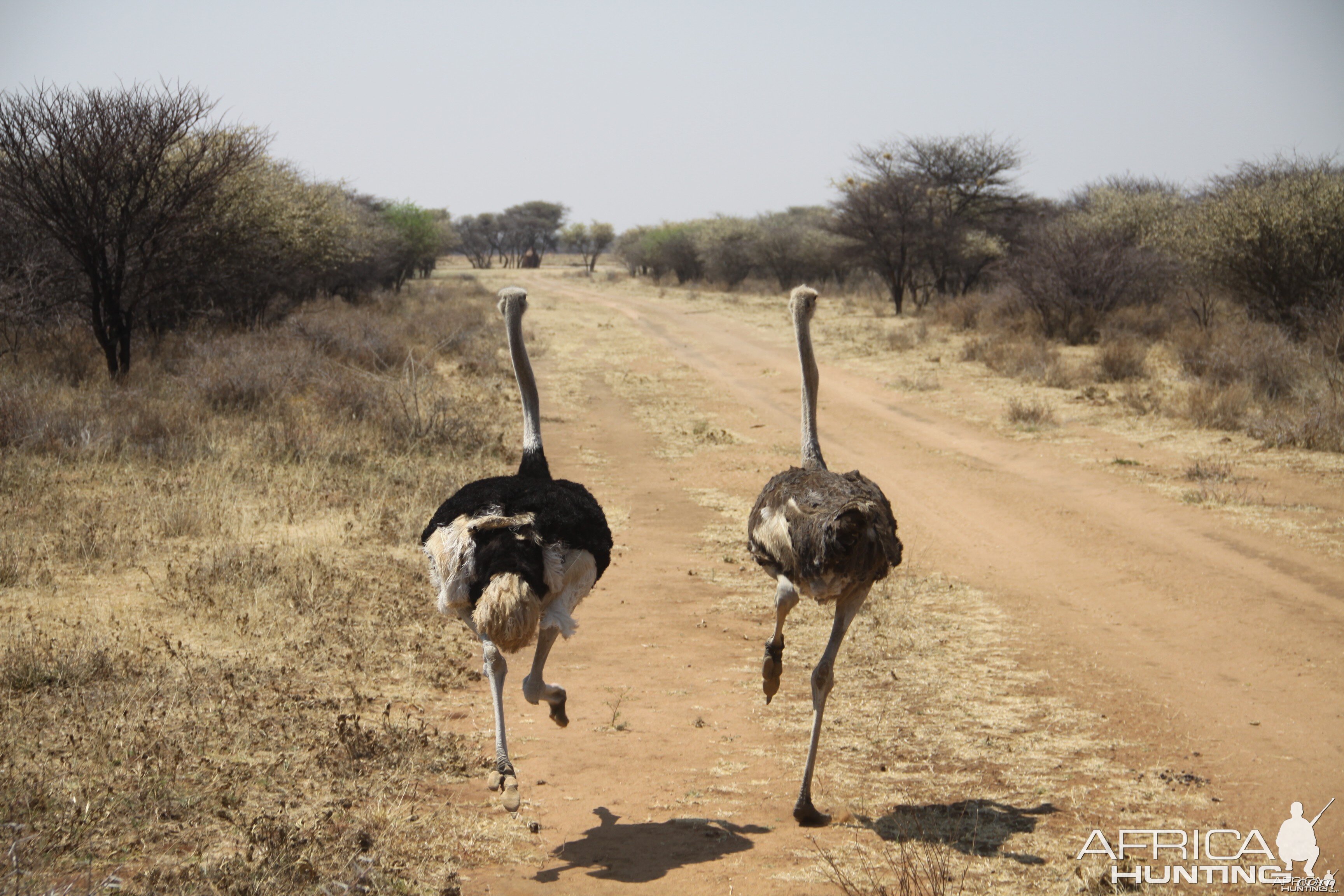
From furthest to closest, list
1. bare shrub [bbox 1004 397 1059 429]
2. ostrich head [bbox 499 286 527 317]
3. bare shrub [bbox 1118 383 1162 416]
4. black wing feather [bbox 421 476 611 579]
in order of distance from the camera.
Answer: bare shrub [bbox 1118 383 1162 416]
bare shrub [bbox 1004 397 1059 429]
ostrich head [bbox 499 286 527 317]
black wing feather [bbox 421 476 611 579]

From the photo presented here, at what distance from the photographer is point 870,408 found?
47.2 ft

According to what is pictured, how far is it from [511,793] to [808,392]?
2671mm

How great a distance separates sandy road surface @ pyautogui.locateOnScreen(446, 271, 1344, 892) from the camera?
3.90 m

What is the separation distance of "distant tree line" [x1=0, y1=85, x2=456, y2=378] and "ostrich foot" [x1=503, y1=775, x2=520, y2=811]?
35.8ft

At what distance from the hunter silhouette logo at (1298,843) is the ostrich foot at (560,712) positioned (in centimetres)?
269

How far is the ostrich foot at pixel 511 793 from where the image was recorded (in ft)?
11.5

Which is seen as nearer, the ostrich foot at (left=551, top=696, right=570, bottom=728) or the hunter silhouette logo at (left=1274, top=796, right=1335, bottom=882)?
the hunter silhouette logo at (left=1274, top=796, right=1335, bottom=882)

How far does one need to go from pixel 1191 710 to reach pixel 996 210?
2656 centimetres

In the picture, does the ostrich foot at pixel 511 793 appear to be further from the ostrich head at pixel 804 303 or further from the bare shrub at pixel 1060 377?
the bare shrub at pixel 1060 377

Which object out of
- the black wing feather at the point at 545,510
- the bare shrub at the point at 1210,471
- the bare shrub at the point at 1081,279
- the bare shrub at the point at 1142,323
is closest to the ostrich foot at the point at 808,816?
the black wing feather at the point at 545,510

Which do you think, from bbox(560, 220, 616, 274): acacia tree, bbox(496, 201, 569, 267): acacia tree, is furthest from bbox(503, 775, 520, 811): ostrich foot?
bbox(496, 201, 569, 267): acacia tree

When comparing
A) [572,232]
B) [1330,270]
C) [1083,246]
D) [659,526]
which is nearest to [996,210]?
[1083,246]

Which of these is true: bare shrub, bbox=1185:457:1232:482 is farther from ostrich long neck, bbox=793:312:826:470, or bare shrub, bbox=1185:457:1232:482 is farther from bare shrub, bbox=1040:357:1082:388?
ostrich long neck, bbox=793:312:826:470

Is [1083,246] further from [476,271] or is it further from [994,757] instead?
[476,271]
